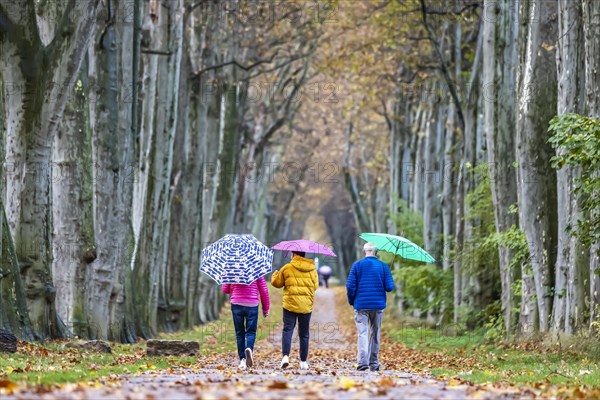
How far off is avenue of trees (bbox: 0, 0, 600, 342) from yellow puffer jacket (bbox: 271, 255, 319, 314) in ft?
11.5

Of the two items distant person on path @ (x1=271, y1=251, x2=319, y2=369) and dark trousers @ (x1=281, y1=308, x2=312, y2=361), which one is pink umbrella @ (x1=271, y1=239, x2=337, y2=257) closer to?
distant person on path @ (x1=271, y1=251, x2=319, y2=369)

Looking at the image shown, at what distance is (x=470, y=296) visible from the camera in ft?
87.8

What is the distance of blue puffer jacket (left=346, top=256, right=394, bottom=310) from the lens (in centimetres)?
1549

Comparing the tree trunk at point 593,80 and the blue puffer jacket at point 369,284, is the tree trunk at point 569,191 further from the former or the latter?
the blue puffer jacket at point 369,284

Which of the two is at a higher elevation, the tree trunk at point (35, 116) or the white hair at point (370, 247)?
the tree trunk at point (35, 116)

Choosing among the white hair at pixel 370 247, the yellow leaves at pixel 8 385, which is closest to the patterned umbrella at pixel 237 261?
the white hair at pixel 370 247

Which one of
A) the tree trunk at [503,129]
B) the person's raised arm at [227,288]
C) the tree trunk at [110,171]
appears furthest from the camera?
the tree trunk at [503,129]

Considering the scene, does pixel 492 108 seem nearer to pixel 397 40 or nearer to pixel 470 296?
pixel 470 296

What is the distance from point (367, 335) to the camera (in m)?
15.6

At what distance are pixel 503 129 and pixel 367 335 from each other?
861 centimetres

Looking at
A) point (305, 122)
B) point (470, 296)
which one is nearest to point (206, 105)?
point (470, 296)

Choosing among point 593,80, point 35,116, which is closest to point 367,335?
point 593,80

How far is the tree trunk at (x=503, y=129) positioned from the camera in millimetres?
22750

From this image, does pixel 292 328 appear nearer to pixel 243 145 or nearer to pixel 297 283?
pixel 297 283
